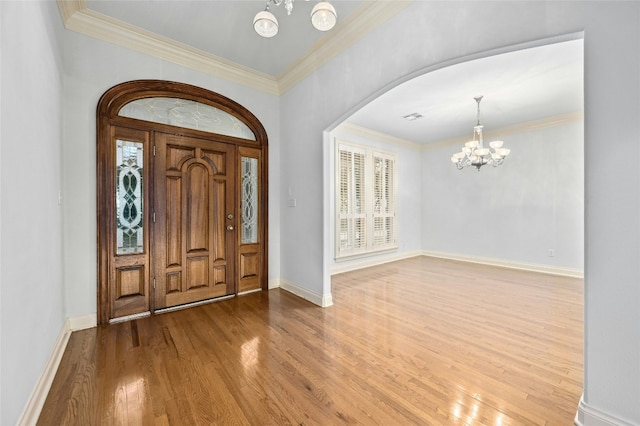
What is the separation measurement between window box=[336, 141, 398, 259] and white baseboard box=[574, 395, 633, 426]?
157 inches

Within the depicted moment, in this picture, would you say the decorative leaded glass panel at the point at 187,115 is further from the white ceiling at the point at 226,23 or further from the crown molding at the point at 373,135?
the crown molding at the point at 373,135

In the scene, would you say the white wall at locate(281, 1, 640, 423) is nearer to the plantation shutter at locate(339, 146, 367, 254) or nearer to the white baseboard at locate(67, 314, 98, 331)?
the plantation shutter at locate(339, 146, 367, 254)

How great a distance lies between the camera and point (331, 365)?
2.09 m

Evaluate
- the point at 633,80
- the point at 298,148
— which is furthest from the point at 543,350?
the point at 298,148

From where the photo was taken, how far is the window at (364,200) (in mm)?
5496

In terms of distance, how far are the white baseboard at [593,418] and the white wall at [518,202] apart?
4647mm

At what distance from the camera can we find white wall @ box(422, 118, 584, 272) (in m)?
5.00

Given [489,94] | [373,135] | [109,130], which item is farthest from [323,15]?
[373,135]

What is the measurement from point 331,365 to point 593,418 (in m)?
1.57

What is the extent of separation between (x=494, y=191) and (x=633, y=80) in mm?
5236

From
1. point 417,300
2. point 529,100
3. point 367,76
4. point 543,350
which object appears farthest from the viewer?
point 529,100

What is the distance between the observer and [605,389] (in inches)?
57.2

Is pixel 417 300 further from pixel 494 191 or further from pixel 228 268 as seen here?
pixel 494 191

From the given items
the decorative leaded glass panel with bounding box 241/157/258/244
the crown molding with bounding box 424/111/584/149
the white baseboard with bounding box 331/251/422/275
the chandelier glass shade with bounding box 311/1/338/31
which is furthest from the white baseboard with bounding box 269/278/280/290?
the crown molding with bounding box 424/111/584/149
